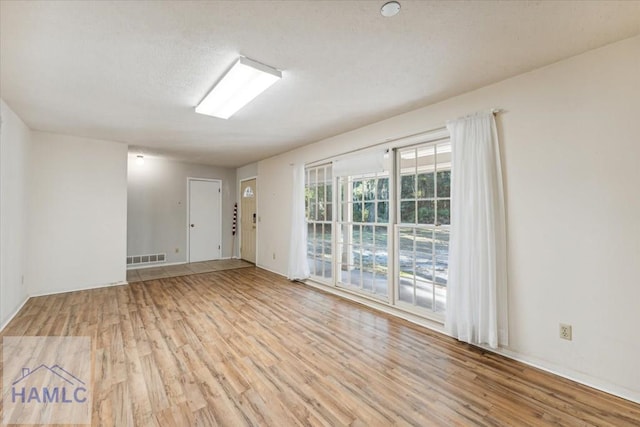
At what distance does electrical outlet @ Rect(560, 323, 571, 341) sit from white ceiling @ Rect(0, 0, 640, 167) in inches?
82.7

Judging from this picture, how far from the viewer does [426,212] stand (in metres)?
3.13

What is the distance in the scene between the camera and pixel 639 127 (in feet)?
6.05

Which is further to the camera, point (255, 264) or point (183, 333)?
point (255, 264)

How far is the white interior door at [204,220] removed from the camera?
22.0 ft

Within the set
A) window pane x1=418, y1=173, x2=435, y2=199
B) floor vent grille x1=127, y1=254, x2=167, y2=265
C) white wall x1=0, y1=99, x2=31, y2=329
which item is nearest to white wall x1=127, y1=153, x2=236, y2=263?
floor vent grille x1=127, y1=254, x2=167, y2=265

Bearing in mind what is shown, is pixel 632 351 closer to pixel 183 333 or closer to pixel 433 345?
pixel 433 345

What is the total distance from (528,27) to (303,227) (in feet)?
12.4

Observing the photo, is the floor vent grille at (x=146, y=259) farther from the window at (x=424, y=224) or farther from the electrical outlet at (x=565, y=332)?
the electrical outlet at (x=565, y=332)

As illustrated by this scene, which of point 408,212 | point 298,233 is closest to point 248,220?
point 298,233

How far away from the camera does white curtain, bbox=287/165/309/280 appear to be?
15.8 ft

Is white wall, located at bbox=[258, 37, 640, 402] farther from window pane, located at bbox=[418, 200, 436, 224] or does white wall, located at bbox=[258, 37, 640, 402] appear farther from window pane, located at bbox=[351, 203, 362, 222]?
window pane, located at bbox=[351, 203, 362, 222]

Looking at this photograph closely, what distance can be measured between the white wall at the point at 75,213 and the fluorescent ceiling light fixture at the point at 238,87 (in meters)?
2.70

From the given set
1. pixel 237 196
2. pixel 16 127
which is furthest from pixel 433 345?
pixel 237 196

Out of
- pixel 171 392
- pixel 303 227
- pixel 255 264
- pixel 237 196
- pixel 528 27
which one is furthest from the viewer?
pixel 237 196
